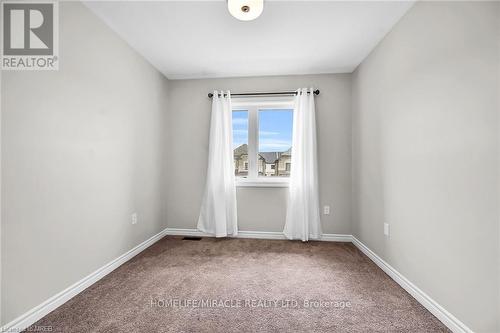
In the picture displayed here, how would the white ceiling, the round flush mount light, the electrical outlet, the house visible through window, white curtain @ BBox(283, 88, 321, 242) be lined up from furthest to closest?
the house visible through window < white curtain @ BBox(283, 88, 321, 242) < the electrical outlet < the white ceiling < the round flush mount light

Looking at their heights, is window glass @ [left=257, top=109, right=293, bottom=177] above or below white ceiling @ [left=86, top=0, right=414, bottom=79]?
below

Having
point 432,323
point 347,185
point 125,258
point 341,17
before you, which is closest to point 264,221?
point 347,185

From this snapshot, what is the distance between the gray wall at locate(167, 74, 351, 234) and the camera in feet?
10.1

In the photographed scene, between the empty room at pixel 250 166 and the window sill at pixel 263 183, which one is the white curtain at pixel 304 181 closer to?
the empty room at pixel 250 166

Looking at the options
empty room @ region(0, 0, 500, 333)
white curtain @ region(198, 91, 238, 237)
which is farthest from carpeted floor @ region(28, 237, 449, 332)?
white curtain @ region(198, 91, 238, 237)

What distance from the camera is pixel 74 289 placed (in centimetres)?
170

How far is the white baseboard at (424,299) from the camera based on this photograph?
136cm

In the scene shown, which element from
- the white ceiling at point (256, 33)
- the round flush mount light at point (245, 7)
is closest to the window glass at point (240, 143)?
the white ceiling at point (256, 33)

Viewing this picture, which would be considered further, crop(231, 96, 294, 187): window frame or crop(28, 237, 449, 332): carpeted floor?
crop(231, 96, 294, 187): window frame

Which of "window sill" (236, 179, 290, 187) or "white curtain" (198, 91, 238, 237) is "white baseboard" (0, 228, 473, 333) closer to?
"white curtain" (198, 91, 238, 237)

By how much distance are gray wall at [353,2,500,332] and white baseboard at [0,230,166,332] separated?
2.66 metres

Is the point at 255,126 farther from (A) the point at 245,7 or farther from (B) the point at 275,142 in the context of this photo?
(A) the point at 245,7

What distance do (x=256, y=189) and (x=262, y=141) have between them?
722 mm

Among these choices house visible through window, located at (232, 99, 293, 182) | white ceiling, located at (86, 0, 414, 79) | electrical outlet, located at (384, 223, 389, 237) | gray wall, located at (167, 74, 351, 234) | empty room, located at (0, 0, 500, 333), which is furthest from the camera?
house visible through window, located at (232, 99, 293, 182)
